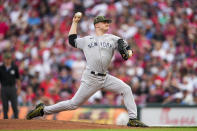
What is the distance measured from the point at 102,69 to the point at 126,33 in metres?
9.42

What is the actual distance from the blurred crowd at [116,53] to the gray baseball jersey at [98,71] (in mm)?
5901

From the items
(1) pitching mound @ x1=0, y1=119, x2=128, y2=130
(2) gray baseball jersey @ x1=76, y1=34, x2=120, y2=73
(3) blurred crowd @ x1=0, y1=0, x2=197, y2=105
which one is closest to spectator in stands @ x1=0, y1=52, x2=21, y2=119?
(3) blurred crowd @ x1=0, y1=0, x2=197, y2=105

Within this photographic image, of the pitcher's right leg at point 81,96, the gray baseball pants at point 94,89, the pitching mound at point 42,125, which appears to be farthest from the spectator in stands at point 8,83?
the pitcher's right leg at point 81,96

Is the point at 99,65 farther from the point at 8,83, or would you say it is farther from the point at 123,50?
the point at 8,83

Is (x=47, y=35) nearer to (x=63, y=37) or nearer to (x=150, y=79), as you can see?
(x=63, y=37)

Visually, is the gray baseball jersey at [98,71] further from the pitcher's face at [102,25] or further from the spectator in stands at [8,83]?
the spectator in stands at [8,83]

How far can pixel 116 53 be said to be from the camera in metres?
17.9

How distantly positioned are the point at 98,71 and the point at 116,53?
328 inches

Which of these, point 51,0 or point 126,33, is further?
point 51,0

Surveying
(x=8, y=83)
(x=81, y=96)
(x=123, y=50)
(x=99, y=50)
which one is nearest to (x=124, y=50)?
(x=123, y=50)

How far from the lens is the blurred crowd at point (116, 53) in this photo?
54.2 ft

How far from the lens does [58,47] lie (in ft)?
63.1

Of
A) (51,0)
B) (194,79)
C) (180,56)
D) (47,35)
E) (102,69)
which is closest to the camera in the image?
(102,69)

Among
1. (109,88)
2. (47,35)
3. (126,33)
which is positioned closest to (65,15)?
(47,35)
